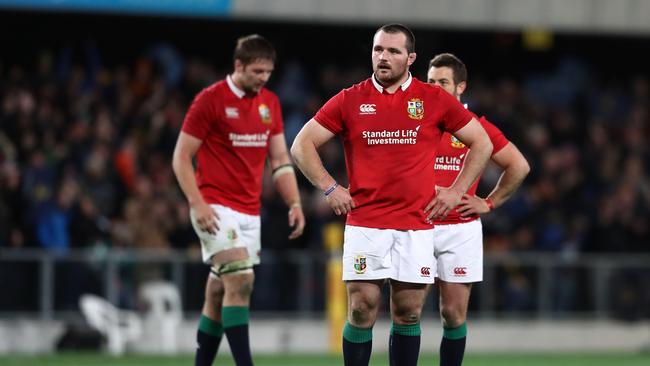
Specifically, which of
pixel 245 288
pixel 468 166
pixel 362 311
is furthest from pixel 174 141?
pixel 362 311

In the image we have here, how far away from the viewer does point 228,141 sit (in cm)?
1066

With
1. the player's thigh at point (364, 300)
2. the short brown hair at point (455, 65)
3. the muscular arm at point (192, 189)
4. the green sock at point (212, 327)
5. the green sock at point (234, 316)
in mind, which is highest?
the short brown hair at point (455, 65)

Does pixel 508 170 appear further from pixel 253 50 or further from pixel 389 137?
pixel 253 50

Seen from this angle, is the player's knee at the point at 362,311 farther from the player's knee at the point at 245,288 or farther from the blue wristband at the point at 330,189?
the player's knee at the point at 245,288

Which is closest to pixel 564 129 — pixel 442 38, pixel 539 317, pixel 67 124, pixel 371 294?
pixel 442 38

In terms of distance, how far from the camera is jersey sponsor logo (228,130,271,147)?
35.0ft

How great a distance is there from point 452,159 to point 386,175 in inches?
51.6

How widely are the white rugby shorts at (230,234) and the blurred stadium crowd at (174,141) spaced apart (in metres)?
6.63

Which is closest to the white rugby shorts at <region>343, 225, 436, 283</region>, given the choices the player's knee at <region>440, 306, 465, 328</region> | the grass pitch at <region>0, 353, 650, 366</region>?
the player's knee at <region>440, 306, 465, 328</region>

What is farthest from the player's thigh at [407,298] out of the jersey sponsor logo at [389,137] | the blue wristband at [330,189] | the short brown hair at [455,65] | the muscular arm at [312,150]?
the short brown hair at [455,65]

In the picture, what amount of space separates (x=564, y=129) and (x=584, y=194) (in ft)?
4.63

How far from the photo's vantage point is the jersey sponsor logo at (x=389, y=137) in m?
8.99

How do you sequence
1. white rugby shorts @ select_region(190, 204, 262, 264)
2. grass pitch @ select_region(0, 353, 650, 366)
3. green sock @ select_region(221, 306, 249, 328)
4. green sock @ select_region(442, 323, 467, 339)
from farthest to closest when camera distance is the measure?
1. grass pitch @ select_region(0, 353, 650, 366)
2. white rugby shorts @ select_region(190, 204, 262, 264)
3. green sock @ select_region(221, 306, 249, 328)
4. green sock @ select_region(442, 323, 467, 339)

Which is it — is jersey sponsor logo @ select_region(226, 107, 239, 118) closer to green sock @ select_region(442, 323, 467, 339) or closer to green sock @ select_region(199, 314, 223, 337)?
green sock @ select_region(199, 314, 223, 337)
